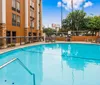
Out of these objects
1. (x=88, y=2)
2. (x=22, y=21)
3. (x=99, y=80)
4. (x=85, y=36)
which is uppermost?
(x=88, y=2)

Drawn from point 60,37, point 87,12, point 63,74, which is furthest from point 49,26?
point 63,74

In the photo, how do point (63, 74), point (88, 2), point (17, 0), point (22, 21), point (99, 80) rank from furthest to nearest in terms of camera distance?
point (88, 2) < point (22, 21) < point (17, 0) < point (63, 74) < point (99, 80)

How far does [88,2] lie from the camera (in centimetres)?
3559

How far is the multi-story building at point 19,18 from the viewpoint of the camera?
16.8 meters

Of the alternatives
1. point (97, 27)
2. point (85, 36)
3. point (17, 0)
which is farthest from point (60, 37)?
point (17, 0)

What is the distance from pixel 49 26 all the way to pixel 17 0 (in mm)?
39003

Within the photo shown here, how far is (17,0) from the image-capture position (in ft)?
69.9

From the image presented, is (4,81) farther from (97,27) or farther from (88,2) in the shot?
(88,2)

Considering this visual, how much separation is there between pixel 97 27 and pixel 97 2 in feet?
26.9

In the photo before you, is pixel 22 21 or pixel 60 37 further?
pixel 60 37

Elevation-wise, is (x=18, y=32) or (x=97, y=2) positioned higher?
(x=97, y=2)

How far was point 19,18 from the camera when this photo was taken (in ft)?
72.8

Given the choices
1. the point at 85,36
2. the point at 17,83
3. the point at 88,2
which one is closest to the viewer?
the point at 17,83

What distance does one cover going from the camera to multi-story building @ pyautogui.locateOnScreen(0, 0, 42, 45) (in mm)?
16766
